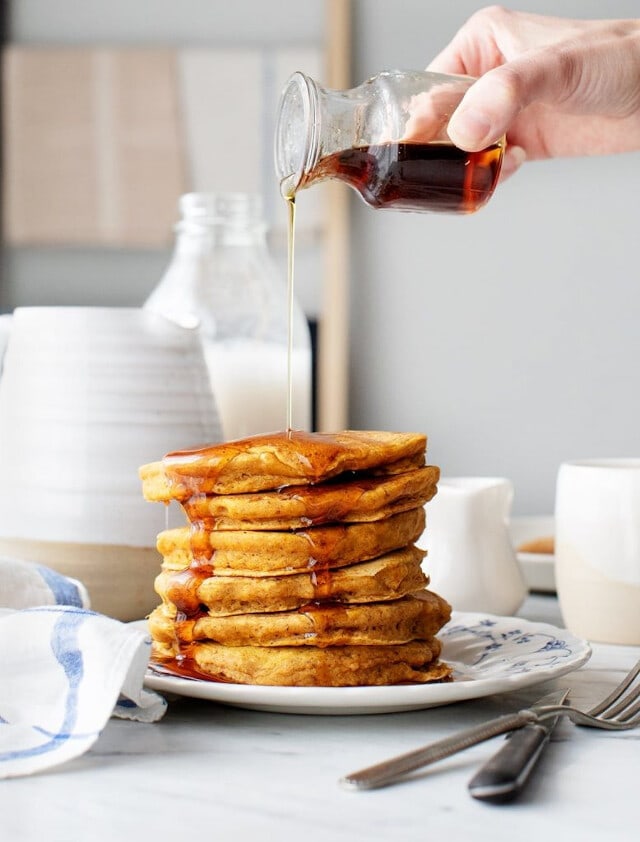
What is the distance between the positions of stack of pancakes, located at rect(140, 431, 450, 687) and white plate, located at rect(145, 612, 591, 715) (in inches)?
1.2

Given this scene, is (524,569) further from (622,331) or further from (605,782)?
(622,331)

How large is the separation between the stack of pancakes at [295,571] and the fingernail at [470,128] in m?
0.28

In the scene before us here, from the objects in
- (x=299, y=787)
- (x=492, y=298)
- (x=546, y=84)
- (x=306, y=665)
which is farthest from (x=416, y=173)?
(x=492, y=298)

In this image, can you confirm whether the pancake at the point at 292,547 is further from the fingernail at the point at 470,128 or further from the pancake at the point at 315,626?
the fingernail at the point at 470,128

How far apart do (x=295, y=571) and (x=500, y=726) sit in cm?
18

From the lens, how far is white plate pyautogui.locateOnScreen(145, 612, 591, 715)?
2.25ft

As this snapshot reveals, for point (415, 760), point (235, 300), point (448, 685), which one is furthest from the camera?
point (235, 300)

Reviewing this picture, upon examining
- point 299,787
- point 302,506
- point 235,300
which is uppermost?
point 235,300

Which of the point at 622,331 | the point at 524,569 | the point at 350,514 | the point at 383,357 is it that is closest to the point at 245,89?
the point at 383,357

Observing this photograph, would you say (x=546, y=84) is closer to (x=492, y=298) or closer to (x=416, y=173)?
(x=416, y=173)

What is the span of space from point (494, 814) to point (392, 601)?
240mm

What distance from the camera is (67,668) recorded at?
2.24 feet

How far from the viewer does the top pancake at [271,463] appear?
76 cm

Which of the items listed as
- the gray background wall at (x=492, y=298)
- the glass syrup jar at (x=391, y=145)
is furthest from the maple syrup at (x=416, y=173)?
the gray background wall at (x=492, y=298)
